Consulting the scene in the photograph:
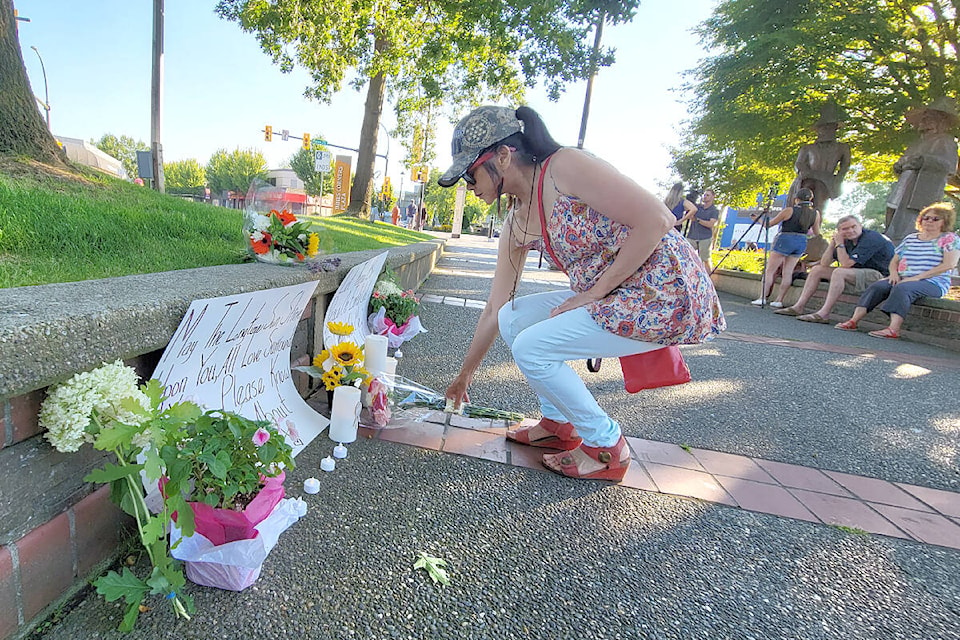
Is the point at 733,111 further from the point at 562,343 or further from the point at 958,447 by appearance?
the point at 562,343

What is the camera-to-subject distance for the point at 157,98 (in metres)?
10.4

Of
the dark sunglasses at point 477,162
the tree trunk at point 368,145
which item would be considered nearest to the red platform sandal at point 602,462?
the dark sunglasses at point 477,162

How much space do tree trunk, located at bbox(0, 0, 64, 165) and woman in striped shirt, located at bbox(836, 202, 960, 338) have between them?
9084 mm

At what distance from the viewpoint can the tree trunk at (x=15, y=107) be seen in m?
3.34

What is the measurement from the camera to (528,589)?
1436 millimetres

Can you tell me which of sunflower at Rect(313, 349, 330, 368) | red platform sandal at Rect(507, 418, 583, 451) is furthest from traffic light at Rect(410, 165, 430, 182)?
red platform sandal at Rect(507, 418, 583, 451)

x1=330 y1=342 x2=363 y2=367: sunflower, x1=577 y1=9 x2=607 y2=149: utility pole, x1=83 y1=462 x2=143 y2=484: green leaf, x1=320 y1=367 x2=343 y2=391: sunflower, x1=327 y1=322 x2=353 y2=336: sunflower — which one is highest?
x1=577 y1=9 x2=607 y2=149: utility pole

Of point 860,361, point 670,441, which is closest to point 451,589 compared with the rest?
point 670,441

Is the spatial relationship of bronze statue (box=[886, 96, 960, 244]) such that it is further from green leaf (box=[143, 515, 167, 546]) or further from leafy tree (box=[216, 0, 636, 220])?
green leaf (box=[143, 515, 167, 546])

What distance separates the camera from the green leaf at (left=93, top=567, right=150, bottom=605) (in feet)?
3.58

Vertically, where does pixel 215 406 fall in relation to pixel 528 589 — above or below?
above

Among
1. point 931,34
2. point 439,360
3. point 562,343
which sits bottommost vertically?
point 439,360

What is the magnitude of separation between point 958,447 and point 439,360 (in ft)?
11.1

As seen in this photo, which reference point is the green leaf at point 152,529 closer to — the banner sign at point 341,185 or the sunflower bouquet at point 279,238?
the sunflower bouquet at point 279,238
